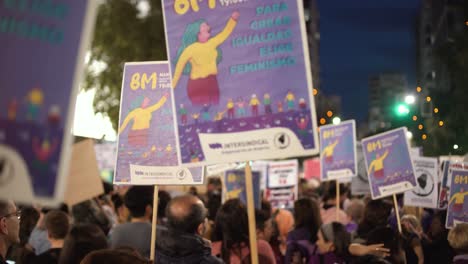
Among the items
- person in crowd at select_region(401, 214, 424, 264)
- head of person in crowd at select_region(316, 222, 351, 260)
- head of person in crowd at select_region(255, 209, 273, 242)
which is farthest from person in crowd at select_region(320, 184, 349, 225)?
head of person in crowd at select_region(316, 222, 351, 260)

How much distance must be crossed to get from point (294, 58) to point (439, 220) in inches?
249

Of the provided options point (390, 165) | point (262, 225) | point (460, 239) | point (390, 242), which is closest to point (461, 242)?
point (460, 239)

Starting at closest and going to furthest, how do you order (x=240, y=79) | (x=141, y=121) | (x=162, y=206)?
(x=240, y=79), (x=141, y=121), (x=162, y=206)

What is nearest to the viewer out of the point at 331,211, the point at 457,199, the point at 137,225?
the point at 137,225

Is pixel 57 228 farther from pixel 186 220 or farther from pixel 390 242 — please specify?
pixel 390 242

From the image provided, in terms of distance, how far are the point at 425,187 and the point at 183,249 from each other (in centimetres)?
828

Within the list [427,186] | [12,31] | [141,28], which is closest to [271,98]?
[12,31]

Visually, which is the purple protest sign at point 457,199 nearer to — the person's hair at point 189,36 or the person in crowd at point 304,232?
the person in crowd at point 304,232

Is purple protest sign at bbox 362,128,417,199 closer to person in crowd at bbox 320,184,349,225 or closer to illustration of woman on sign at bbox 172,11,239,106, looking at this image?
person in crowd at bbox 320,184,349,225

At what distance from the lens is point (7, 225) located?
18.6 ft

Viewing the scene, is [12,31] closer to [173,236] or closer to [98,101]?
[173,236]

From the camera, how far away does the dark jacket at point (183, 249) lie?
5.56 m

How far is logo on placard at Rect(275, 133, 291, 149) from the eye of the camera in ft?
14.7

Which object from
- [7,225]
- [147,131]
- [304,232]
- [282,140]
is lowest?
[304,232]
